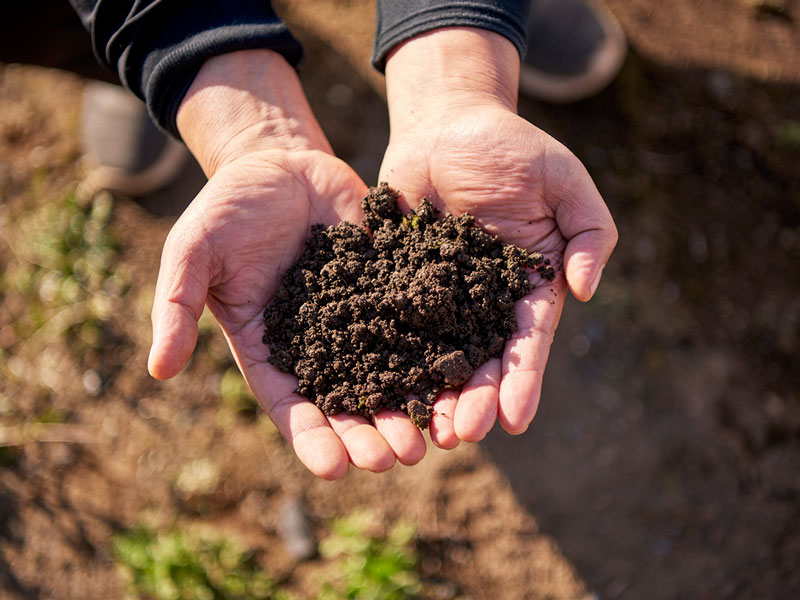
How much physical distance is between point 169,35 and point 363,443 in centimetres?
200

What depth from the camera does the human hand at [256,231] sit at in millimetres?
2188

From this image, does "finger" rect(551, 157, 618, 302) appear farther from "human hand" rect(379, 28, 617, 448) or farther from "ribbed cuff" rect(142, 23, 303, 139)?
"ribbed cuff" rect(142, 23, 303, 139)

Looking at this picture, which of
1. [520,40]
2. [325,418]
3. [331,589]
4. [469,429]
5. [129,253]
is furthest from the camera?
[129,253]

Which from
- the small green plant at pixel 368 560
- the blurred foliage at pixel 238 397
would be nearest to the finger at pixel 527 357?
the small green plant at pixel 368 560

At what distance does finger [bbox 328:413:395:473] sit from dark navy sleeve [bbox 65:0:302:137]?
1.70 metres

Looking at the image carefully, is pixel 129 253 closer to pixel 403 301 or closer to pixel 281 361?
pixel 281 361

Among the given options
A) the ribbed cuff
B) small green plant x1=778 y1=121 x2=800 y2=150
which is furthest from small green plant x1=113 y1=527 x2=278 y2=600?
small green plant x1=778 y1=121 x2=800 y2=150

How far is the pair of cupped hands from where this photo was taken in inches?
87.2

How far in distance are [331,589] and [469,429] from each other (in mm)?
1650

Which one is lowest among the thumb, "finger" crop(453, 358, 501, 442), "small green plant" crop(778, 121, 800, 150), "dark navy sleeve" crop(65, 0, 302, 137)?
"small green plant" crop(778, 121, 800, 150)

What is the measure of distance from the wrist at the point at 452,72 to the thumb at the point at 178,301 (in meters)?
1.16

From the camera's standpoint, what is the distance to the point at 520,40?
283 cm

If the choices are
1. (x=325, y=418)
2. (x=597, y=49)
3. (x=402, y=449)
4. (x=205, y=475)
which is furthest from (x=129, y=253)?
(x=597, y=49)

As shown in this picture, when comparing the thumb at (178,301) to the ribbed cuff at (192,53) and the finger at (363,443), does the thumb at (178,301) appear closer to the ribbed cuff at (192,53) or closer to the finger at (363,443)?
the finger at (363,443)
